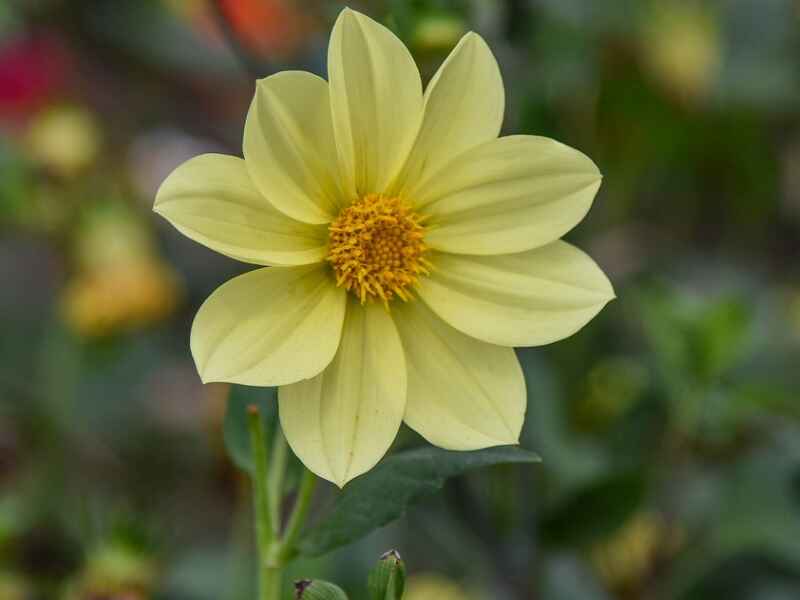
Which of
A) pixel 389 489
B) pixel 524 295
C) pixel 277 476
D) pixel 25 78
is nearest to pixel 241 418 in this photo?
pixel 277 476

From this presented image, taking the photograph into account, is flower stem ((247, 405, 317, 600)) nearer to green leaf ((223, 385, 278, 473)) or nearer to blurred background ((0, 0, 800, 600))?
green leaf ((223, 385, 278, 473))

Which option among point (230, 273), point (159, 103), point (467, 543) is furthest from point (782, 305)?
point (159, 103)

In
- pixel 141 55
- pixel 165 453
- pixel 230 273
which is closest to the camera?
pixel 165 453

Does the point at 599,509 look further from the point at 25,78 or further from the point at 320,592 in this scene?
the point at 25,78

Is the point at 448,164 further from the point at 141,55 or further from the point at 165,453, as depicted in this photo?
the point at 141,55

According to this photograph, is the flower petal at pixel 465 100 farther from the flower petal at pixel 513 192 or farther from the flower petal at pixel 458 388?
the flower petal at pixel 458 388

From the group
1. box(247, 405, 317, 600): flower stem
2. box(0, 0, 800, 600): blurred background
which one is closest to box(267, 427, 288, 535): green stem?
box(247, 405, 317, 600): flower stem
